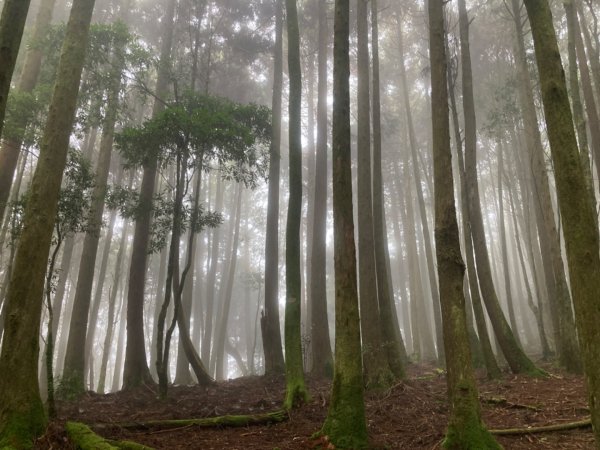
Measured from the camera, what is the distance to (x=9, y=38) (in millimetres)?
3916

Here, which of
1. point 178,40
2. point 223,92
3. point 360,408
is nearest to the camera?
point 360,408

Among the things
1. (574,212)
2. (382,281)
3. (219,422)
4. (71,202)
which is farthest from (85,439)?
(382,281)

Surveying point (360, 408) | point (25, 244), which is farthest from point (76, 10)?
point (360, 408)

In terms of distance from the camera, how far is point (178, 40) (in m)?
17.8

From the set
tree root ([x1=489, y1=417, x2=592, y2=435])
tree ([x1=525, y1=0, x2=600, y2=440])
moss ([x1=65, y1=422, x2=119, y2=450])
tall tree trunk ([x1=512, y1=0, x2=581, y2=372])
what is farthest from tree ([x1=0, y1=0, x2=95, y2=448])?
tall tree trunk ([x1=512, y1=0, x2=581, y2=372])

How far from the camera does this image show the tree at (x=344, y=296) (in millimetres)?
4711

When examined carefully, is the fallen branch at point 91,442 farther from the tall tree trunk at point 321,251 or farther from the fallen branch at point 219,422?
the tall tree trunk at point 321,251

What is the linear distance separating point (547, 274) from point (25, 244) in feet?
38.2

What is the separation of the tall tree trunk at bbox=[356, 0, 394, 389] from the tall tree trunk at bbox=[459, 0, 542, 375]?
2.36m

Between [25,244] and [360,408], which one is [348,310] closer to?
[360,408]

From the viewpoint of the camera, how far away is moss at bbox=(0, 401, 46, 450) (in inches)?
184

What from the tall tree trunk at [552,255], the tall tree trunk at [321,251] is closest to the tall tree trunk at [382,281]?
the tall tree trunk at [321,251]

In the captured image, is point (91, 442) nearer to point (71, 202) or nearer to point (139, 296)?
point (71, 202)

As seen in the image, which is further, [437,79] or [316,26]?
[316,26]
